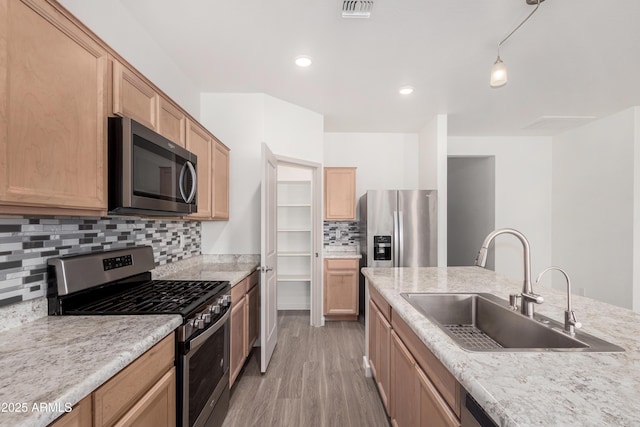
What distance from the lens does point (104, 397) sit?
83cm

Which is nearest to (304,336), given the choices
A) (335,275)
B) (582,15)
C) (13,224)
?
(335,275)

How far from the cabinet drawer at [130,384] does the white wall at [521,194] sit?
4.86m

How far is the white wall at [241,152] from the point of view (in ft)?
9.82

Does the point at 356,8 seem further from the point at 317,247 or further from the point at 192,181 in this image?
the point at 317,247

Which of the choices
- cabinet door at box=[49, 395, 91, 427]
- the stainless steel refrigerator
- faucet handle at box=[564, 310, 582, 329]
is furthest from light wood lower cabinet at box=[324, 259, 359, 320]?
cabinet door at box=[49, 395, 91, 427]

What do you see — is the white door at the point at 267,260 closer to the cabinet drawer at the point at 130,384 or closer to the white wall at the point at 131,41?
the white wall at the point at 131,41

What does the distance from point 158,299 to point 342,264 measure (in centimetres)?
254

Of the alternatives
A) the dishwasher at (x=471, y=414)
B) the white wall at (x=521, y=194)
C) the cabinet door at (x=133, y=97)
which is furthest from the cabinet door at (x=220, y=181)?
the white wall at (x=521, y=194)

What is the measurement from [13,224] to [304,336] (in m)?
2.72

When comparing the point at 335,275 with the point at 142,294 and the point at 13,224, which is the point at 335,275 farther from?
the point at 13,224

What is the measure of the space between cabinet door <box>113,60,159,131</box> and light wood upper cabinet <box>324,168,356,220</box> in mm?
2556

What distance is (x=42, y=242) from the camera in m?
1.27

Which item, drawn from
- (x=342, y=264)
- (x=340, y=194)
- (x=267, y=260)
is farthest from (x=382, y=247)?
(x=267, y=260)

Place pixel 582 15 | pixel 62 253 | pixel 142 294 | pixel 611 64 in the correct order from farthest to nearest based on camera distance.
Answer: pixel 611 64 → pixel 582 15 → pixel 142 294 → pixel 62 253
